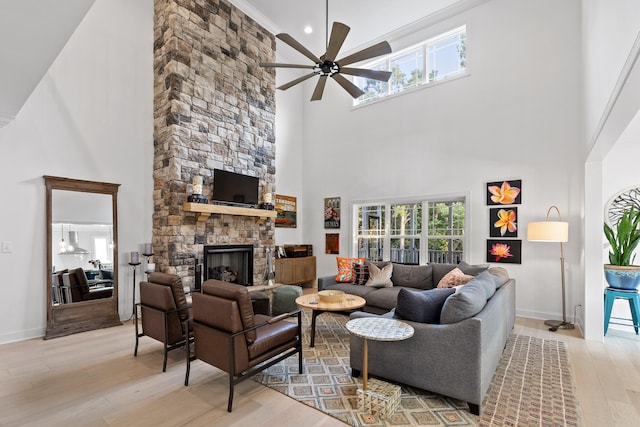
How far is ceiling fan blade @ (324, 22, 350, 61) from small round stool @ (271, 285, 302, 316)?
→ 3.24 meters

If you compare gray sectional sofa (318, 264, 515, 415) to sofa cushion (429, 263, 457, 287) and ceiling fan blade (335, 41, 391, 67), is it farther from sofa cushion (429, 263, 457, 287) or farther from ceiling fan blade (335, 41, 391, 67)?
ceiling fan blade (335, 41, 391, 67)

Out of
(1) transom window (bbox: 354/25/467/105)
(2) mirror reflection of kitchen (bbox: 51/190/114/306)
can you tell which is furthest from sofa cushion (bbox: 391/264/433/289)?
(2) mirror reflection of kitchen (bbox: 51/190/114/306)

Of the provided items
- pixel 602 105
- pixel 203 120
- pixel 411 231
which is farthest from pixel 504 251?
pixel 203 120

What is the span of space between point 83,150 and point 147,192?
3.34 feet

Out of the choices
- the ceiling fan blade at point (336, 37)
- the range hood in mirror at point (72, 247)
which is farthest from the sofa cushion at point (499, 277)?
the range hood in mirror at point (72, 247)

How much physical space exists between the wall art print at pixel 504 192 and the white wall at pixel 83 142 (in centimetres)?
564

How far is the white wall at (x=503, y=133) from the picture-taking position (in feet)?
15.5

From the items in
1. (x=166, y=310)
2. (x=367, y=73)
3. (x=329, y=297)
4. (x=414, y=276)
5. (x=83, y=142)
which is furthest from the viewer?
(x=414, y=276)

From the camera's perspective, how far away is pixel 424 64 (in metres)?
6.27

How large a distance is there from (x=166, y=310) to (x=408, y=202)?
4.77 metres

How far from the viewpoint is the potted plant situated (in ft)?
12.9

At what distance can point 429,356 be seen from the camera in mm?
2451

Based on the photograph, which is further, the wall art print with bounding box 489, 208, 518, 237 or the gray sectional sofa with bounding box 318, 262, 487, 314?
the wall art print with bounding box 489, 208, 518, 237

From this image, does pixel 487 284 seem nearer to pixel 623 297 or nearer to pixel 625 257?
pixel 623 297
